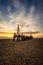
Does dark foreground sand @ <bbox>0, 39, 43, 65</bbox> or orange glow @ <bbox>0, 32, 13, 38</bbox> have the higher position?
orange glow @ <bbox>0, 32, 13, 38</bbox>

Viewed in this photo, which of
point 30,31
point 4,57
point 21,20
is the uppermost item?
point 21,20

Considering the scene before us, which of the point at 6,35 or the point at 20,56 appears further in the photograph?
the point at 6,35

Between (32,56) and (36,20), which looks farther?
(36,20)

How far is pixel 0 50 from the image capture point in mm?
3207

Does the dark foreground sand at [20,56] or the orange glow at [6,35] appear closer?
the dark foreground sand at [20,56]

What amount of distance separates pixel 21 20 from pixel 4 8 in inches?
22.5

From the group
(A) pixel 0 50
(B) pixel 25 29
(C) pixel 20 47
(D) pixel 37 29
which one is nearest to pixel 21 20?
(B) pixel 25 29

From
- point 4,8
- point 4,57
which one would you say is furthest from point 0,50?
point 4,8

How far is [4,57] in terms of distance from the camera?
2914 millimetres

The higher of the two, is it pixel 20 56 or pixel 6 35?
pixel 6 35

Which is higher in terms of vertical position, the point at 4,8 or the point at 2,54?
the point at 4,8

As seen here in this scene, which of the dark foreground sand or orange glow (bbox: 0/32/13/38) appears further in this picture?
orange glow (bbox: 0/32/13/38)

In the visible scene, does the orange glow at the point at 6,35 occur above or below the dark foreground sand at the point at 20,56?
above

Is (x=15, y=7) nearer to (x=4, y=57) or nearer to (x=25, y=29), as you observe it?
(x=25, y=29)
